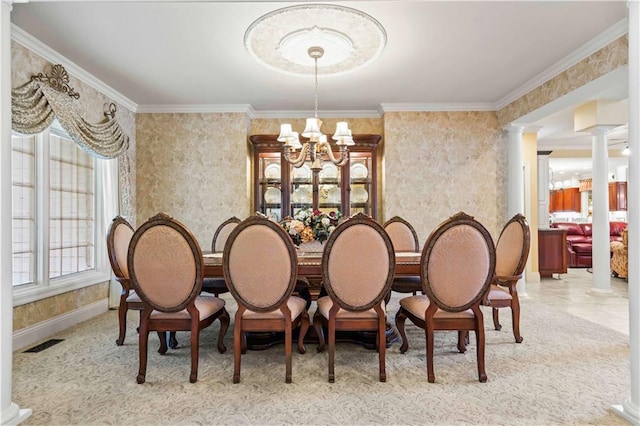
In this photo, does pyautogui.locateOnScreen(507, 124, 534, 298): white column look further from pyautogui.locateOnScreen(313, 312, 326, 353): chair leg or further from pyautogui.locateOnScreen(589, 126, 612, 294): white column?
pyautogui.locateOnScreen(313, 312, 326, 353): chair leg

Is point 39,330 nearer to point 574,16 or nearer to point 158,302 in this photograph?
point 158,302

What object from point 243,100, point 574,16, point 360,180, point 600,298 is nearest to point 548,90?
point 574,16

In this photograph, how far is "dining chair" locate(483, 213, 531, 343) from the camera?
2732mm

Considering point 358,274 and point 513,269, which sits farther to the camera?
point 513,269

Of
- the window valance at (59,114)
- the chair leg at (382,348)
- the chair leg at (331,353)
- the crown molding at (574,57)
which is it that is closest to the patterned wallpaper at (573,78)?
the crown molding at (574,57)

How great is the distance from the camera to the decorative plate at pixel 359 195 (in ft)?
16.2

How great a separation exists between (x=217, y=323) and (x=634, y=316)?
3.15 m

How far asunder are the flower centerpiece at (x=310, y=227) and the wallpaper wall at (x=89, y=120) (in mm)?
2304

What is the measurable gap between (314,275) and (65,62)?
3.14 meters

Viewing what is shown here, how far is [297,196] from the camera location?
487 centimetres

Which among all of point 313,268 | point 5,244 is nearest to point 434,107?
point 313,268

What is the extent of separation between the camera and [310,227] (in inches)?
118

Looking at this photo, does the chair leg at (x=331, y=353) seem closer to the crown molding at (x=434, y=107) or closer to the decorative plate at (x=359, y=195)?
the decorative plate at (x=359, y=195)

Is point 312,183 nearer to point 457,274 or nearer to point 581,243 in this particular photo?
point 457,274
